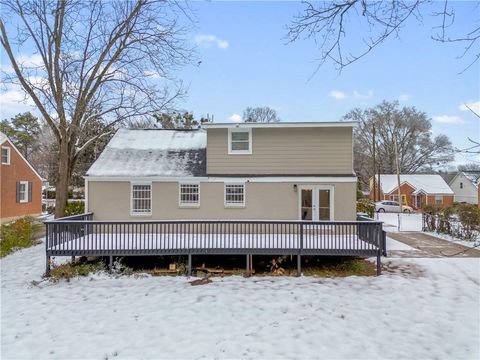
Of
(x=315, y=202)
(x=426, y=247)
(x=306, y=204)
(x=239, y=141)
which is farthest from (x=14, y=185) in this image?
(x=426, y=247)

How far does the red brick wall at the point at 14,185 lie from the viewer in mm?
21125

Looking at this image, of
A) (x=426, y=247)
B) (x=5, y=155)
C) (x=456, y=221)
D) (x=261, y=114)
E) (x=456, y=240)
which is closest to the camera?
(x=426, y=247)

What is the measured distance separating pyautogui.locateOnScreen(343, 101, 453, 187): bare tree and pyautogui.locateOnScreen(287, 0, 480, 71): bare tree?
45908mm

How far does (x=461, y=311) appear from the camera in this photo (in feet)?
23.1

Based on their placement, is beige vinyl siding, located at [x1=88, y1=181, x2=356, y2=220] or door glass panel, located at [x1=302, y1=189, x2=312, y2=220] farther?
door glass panel, located at [x1=302, y1=189, x2=312, y2=220]

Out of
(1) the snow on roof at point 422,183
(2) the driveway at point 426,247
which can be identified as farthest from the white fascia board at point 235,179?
(1) the snow on roof at point 422,183

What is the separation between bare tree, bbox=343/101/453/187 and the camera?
4666 centimetres

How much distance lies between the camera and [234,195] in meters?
12.5

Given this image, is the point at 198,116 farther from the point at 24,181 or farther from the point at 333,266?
the point at 333,266

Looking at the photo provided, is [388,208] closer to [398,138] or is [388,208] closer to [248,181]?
[398,138]

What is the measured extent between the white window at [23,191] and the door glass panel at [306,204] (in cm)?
2073

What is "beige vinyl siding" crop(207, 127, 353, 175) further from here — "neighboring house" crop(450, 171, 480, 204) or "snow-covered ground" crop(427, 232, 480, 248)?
"neighboring house" crop(450, 171, 480, 204)

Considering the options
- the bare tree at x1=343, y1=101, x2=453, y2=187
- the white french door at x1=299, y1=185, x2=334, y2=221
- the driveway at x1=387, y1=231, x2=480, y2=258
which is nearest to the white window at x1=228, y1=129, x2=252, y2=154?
the white french door at x1=299, y1=185, x2=334, y2=221

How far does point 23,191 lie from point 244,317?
23.0 metres
